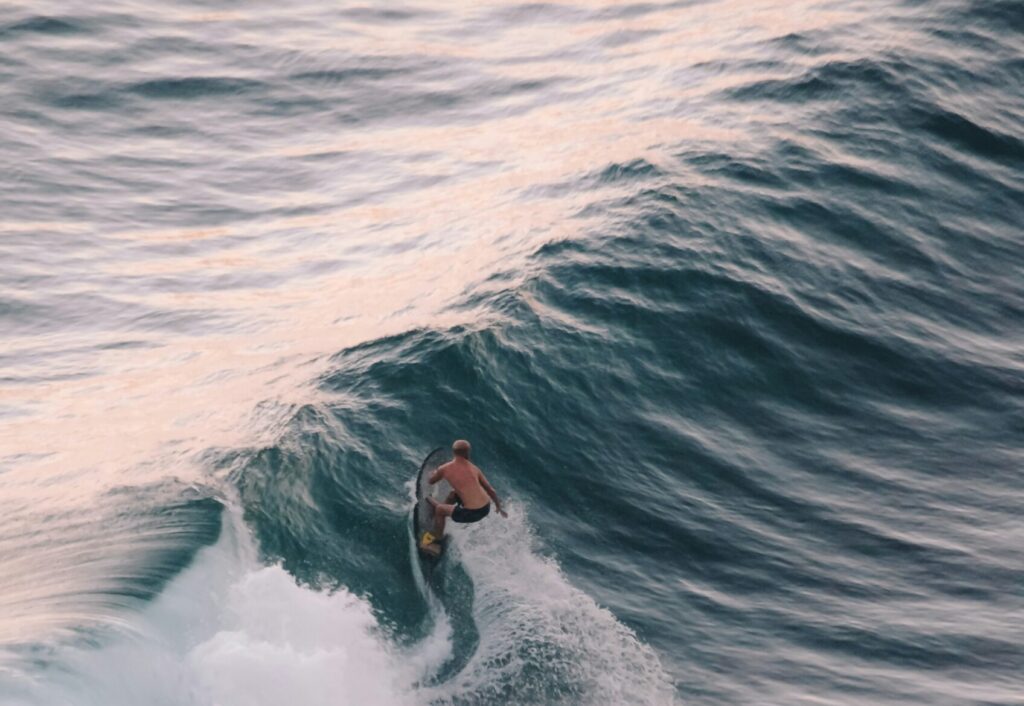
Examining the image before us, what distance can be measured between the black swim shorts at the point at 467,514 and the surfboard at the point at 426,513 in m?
0.47

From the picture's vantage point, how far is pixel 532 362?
26.3m

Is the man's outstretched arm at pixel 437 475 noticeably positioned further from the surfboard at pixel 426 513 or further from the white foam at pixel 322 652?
the white foam at pixel 322 652

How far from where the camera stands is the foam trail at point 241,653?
Result: 695 inches

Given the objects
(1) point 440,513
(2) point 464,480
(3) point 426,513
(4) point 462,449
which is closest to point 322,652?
(1) point 440,513

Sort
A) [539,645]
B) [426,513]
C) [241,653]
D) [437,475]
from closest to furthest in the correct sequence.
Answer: [241,653]
[539,645]
[437,475]
[426,513]

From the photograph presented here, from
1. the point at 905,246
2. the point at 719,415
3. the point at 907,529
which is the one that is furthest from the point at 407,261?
the point at 907,529

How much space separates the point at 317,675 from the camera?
60.3 feet

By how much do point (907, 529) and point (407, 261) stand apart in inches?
541

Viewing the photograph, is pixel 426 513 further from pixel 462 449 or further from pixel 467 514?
pixel 462 449

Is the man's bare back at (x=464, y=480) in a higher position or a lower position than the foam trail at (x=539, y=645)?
higher

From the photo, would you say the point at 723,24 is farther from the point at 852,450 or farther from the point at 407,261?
the point at 852,450

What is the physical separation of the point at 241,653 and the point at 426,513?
162 inches

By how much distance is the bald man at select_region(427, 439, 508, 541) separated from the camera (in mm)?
20703

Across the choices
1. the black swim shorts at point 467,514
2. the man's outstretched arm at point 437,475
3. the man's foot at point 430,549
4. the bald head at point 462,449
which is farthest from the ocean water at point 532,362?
the bald head at point 462,449
